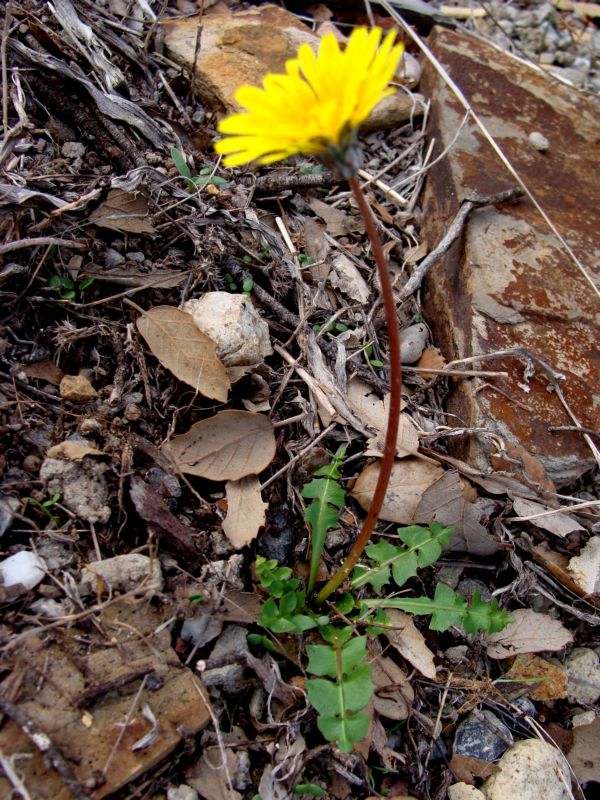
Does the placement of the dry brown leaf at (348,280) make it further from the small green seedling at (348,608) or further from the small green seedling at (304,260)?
the small green seedling at (348,608)

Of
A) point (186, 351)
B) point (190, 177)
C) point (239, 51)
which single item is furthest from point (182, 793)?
point (239, 51)

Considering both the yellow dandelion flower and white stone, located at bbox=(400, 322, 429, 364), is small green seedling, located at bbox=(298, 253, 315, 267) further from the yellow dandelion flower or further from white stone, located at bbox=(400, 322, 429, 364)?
the yellow dandelion flower

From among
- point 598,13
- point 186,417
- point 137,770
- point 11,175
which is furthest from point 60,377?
point 598,13

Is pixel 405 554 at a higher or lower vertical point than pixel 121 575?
lower

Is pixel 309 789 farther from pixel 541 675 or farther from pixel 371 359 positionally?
pixel 371 359

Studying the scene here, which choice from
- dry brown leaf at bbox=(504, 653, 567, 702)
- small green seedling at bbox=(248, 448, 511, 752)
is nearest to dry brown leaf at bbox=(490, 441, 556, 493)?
small green seedling at bbox=(248, 448, 511, 752)

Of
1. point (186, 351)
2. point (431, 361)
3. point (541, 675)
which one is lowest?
point (541, 675)

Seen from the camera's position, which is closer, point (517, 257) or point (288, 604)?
point (288, 604)
